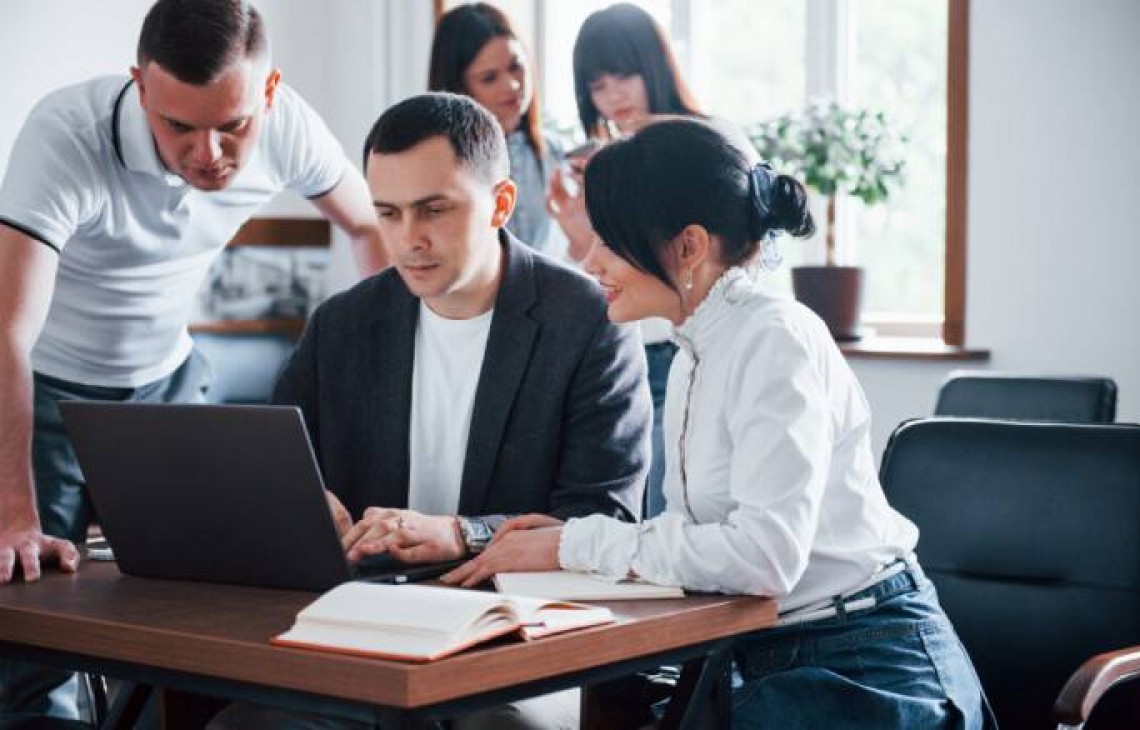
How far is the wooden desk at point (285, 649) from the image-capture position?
120 centimetres

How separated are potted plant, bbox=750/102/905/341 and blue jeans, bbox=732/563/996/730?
2491 mm

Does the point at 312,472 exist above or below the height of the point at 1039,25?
below

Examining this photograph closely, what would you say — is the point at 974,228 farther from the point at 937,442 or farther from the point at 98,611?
the point at 98,611

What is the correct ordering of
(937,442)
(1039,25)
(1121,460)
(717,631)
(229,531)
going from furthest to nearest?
(1039,25)
(937,442)
(1121,460)
(229,531)
(717,631)

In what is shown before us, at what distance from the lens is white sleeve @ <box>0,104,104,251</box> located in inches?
83.1

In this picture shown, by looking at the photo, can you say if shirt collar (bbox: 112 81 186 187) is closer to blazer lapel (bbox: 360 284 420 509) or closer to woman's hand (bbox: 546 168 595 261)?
blazer lapel (bbox: 360 284 420 509)

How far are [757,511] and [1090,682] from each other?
0.42 metres

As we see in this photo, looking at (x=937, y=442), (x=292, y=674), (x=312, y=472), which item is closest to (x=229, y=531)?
(x=312, y=472)

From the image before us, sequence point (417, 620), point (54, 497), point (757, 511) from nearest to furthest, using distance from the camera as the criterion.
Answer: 1. point (417, 620)
2. point (757, 511)
3. point (54, 497)

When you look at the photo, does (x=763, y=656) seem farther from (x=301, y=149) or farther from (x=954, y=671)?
(x=301, y=149)

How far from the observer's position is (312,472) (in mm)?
1480

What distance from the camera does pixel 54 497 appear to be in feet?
7.81

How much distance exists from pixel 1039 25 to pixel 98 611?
3.12 m

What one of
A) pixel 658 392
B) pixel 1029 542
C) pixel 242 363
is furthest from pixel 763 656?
pixel 242 363
